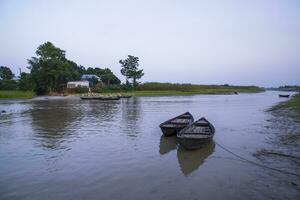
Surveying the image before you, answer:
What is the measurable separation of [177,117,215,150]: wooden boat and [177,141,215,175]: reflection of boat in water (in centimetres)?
33

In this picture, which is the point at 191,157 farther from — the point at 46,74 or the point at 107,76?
the point at 107,76

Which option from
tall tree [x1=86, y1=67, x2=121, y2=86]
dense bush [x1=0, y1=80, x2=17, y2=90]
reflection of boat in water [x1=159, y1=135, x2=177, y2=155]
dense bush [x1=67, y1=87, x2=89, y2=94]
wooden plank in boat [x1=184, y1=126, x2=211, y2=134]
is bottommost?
reflection of boat in water [x1=159, y1=135, x2=177, y2=155]

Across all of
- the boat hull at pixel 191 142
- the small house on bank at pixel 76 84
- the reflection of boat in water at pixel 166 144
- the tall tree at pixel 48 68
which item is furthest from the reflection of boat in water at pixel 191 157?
the small house on bank at pixel 76 84

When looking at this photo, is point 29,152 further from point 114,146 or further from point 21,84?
point 21,84

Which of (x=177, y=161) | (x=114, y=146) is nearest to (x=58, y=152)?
(x=114, y=146)

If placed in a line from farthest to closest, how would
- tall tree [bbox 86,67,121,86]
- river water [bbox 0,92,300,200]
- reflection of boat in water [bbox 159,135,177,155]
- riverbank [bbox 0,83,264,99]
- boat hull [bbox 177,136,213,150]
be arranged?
tall tree [bbox 86,67,121,86]
riverbank [bbox 0,83,264,99]
reflection of boat in water [bbox 159,135,177,155]
boat hull [bbox 177,136,213,150]
river water [bbox 0,92,300,200]

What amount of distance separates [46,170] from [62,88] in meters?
73.3

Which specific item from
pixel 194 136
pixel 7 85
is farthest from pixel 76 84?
pixel 194 136

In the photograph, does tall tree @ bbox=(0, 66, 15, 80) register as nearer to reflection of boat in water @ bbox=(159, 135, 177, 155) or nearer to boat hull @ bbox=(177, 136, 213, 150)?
reflection of boat in water @ bbox=(159, 135, 177, 155)

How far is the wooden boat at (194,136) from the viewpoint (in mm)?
13320

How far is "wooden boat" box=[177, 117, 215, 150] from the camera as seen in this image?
1332 cm

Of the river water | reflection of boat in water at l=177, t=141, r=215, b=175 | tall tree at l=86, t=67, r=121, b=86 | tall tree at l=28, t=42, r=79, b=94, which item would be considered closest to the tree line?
tall tree at l=28, t=42, r=79, b=94

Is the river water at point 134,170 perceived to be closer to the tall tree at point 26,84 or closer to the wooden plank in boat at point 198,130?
the wooden plank in boat at point 198,130

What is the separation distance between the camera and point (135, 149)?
14.4 m
